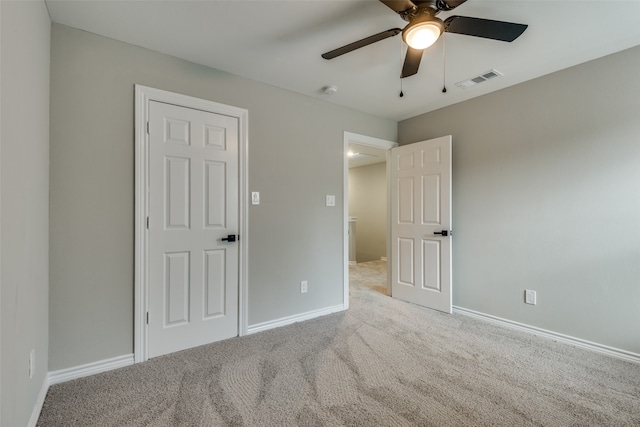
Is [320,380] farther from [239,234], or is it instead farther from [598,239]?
[598,239]

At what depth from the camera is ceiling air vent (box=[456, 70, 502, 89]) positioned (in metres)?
2.61

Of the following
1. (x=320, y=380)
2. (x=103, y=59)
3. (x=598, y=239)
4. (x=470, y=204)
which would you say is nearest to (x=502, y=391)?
(x=320, y=380)

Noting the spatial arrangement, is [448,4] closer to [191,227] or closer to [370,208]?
[191,227]

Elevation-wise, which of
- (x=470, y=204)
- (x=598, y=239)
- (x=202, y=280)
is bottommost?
(x=202, y=280)

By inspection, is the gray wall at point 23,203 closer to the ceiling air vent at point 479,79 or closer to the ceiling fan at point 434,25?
the ceiling fan at point 434,25

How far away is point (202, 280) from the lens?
246 centimetres

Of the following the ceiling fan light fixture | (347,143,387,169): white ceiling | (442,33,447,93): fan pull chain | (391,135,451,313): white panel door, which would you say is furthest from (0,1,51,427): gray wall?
(347,143,387,169): white ceiling

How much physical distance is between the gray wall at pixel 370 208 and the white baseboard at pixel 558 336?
3.72 meters

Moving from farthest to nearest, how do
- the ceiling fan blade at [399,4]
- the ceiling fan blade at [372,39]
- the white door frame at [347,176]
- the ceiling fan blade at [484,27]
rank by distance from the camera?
the white door frame at [347,176], the ceiling fan blade at [372,39], the ceiling fan blade at [484,27], the ceiling fan blade at [399,4]

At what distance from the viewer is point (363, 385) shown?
74.2 inches

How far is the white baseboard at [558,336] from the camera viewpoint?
2.23 meters

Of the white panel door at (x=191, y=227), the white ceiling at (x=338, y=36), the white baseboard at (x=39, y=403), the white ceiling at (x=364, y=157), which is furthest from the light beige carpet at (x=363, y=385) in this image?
the white ceiling at (x=364, y=157)

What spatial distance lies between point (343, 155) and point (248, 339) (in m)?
2.18

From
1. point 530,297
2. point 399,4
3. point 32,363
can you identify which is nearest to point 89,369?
point 32,363
